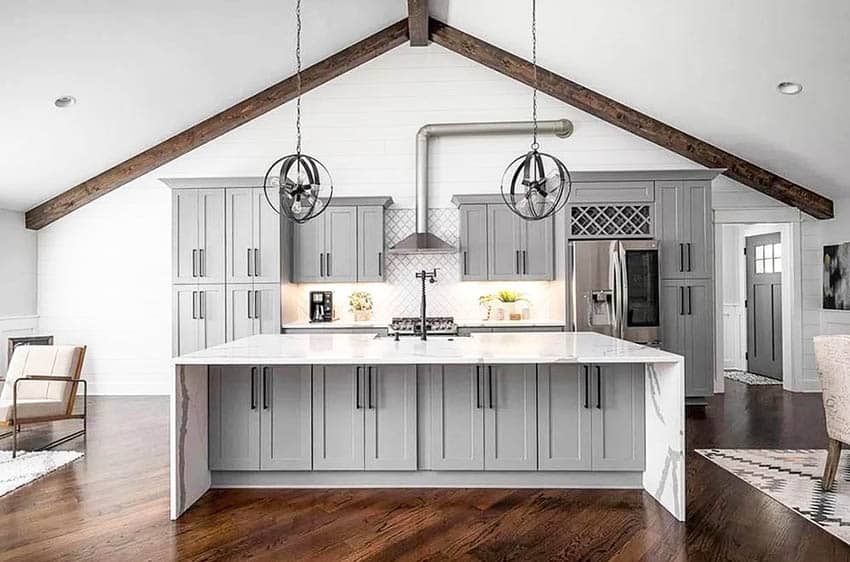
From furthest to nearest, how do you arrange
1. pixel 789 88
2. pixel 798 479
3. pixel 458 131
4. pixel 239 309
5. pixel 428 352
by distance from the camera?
pixel 458 131 → pixel 239 309 → pixel 789 88 → pixel 798 479 → pixel 428 352

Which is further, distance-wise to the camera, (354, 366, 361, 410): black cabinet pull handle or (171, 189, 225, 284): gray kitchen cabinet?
(171, 189, 225, 284): gray kitchen cabinet

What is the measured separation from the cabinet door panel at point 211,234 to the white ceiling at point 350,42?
958 mm

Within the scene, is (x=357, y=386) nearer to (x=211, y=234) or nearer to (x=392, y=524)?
(x=392, y=524)

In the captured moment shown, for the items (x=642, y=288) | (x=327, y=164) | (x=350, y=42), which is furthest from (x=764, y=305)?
(x=350, y=42)

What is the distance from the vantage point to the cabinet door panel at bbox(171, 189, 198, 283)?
6.21 m

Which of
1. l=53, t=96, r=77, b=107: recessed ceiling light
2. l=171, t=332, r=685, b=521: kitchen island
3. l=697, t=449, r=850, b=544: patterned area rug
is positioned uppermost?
l=53, t=96, r=77, b=107: recessed ceiling light

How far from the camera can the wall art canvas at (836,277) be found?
6.47m

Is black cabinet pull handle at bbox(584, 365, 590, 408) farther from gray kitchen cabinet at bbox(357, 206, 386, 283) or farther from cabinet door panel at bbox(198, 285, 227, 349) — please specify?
cabinet door panel at bbox(198, 285, 227, 349)

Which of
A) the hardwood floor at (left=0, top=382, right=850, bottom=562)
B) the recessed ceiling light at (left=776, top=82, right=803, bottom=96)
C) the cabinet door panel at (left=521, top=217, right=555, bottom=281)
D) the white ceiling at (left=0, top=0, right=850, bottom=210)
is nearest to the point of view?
the hardwood floor at (left=0, top=382, right=850, bottom=562)

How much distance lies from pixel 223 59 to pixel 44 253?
3.27m

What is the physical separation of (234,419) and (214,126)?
4074mm

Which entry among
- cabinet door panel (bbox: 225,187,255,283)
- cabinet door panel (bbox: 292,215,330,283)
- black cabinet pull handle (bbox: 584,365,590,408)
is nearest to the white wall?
cabinet door panel (bbox: 292,215,330,283)

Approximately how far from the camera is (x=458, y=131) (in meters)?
6.73

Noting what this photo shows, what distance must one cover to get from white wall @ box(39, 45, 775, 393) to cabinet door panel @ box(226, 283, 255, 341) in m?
1.31
